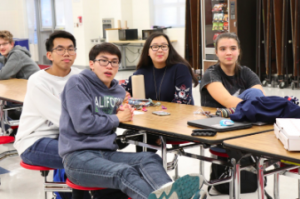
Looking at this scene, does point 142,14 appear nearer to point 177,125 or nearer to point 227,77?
point 227,77

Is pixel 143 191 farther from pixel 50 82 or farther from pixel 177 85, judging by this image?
pixel 177 85

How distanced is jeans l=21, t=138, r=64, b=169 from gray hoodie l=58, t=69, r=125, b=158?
157 millimetres

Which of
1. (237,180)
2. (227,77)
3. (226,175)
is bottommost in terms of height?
(226,175)

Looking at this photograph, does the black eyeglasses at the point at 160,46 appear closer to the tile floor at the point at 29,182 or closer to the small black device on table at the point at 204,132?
the tile floor at the point at 29,182

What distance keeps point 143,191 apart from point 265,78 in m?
6.45

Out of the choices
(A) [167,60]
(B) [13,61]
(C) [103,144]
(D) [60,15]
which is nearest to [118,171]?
(C) [103,144]

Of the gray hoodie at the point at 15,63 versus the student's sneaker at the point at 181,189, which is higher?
the gray hoodie at the point at 15,63

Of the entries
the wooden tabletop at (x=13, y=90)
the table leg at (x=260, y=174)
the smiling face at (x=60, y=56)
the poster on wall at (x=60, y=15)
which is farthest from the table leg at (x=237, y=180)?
the poster on wall at (x=60, y=15)

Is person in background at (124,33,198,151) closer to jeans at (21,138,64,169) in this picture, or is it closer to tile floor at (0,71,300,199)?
tile floor at (0,71,300,199)

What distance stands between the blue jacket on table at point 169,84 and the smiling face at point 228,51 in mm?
377

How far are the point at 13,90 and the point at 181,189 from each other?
2506 millimetres

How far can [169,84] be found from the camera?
319 centimetres

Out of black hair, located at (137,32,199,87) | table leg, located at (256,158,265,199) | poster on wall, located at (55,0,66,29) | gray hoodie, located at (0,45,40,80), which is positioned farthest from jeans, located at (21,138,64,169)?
poster on wall, located at (55,0,66,29)

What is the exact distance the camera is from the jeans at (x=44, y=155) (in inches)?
90.4
